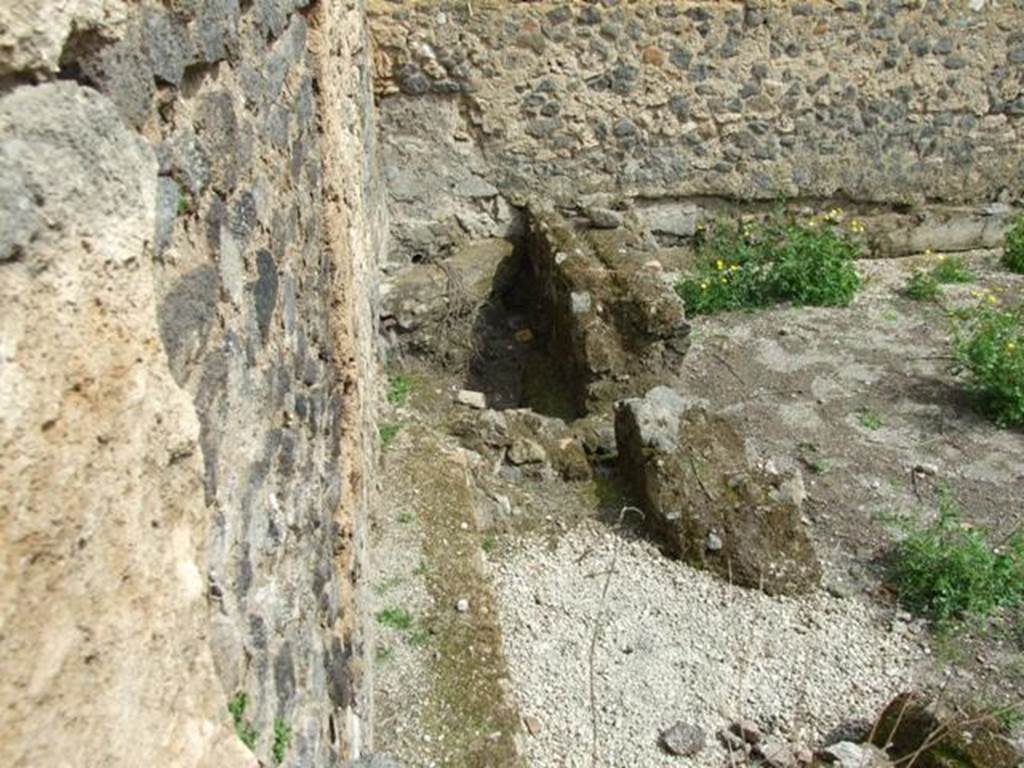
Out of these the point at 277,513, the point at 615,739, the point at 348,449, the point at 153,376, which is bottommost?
the point at 615,739

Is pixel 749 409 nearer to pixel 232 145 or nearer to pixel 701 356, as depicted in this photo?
pixel 701 356

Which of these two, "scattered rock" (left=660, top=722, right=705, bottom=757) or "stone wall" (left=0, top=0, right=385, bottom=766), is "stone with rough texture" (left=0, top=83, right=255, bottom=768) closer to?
"stone wall" (left=0, top=0, right=385, bottom=766)

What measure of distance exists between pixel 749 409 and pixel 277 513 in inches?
151

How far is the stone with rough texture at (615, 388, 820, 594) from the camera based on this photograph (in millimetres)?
4094

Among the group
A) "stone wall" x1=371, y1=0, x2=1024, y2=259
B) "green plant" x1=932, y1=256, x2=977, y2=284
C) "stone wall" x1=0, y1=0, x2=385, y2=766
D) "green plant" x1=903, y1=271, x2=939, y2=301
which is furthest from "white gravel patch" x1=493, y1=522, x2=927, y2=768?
"green plant" x1=932, y1=256, x2=977, y2=284

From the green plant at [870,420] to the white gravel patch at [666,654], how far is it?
1421mm

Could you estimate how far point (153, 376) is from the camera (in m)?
1.05

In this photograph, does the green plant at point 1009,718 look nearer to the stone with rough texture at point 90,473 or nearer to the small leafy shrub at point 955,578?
the small leafy shrub at point 955,578

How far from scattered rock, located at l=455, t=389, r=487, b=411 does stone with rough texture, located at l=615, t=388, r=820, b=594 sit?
98 cm

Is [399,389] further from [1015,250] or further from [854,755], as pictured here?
[1015,250]

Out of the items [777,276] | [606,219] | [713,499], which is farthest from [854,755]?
[777,276]

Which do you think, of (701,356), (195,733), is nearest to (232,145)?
(195,733)

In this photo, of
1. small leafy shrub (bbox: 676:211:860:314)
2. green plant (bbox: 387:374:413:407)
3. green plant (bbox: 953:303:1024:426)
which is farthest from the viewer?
small leafy shrub (bbox: 676:211:860:314)

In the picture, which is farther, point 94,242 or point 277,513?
point 277,513
